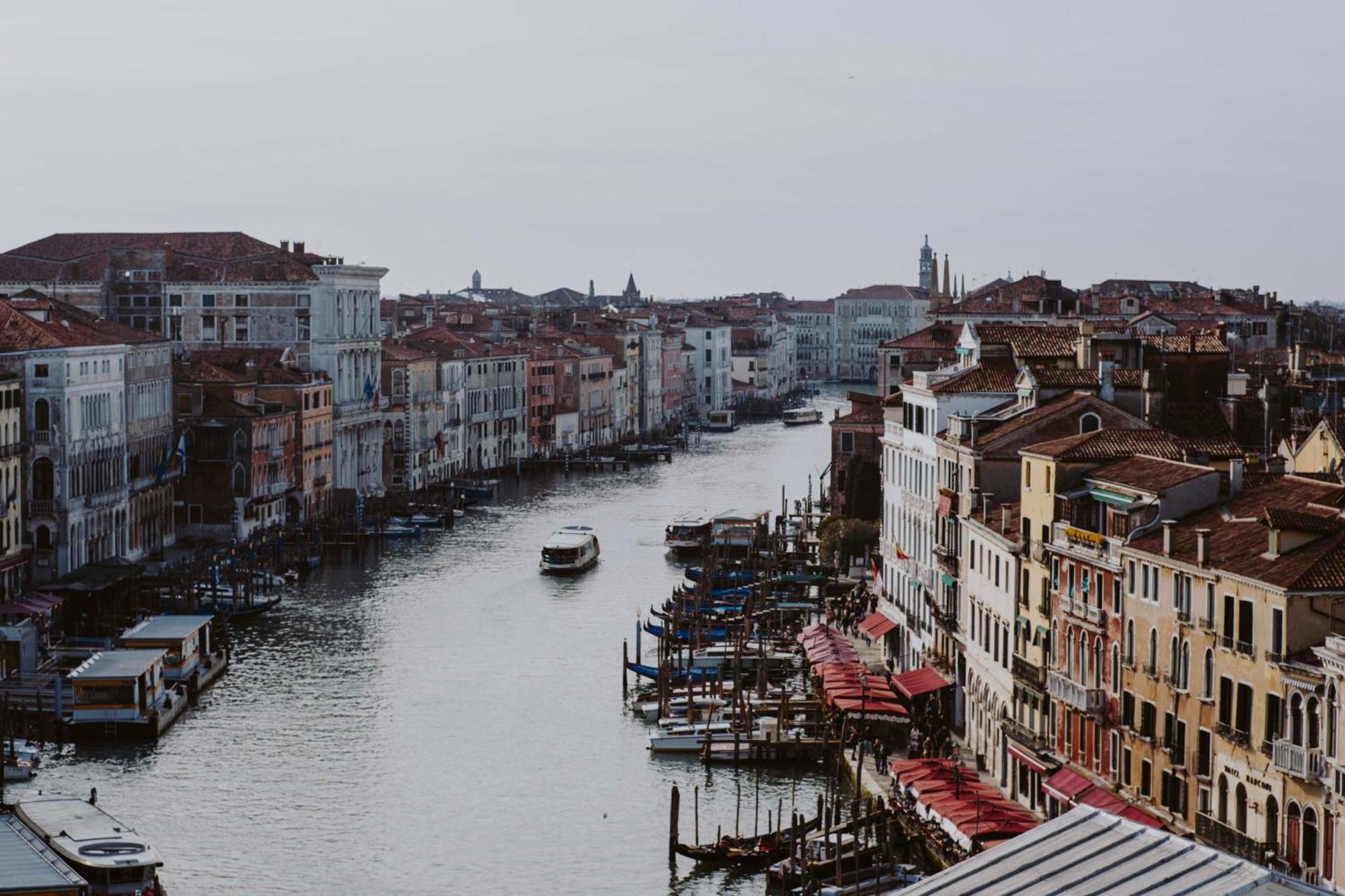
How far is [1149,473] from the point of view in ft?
67.4

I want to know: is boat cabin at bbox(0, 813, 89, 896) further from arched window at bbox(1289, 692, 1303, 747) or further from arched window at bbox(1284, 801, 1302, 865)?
arched window at bbox(1289, 692, 1303, 747)

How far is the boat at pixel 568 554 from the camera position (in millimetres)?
42750

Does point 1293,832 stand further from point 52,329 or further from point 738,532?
point 738,532

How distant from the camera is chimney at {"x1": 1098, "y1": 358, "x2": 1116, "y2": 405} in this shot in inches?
1013

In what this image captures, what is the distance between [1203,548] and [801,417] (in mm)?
79659

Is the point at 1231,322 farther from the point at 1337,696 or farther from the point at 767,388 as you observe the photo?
the point at 767,388

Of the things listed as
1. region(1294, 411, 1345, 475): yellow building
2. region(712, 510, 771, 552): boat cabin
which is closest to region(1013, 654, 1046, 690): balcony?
region(1294, 411, 1345, 475): yellow building

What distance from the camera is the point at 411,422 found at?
60344 millimetres

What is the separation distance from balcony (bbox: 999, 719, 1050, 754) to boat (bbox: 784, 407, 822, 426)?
73536mm

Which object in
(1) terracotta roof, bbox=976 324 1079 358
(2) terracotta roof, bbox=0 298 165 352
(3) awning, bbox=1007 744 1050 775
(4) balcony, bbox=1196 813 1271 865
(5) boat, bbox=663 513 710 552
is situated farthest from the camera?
(5) boat, bbox=663 513 710 552

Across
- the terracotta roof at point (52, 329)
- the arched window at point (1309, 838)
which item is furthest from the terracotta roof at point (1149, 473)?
the terracotta roof at point (52, 329)

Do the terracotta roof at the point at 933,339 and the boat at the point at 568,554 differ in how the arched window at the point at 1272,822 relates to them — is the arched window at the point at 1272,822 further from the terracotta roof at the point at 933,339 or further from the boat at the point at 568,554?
the boat at the point at 568,554

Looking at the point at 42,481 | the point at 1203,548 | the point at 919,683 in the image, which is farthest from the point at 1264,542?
the point at 42,481


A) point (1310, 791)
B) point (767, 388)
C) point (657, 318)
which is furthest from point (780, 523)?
point (767, 388)
